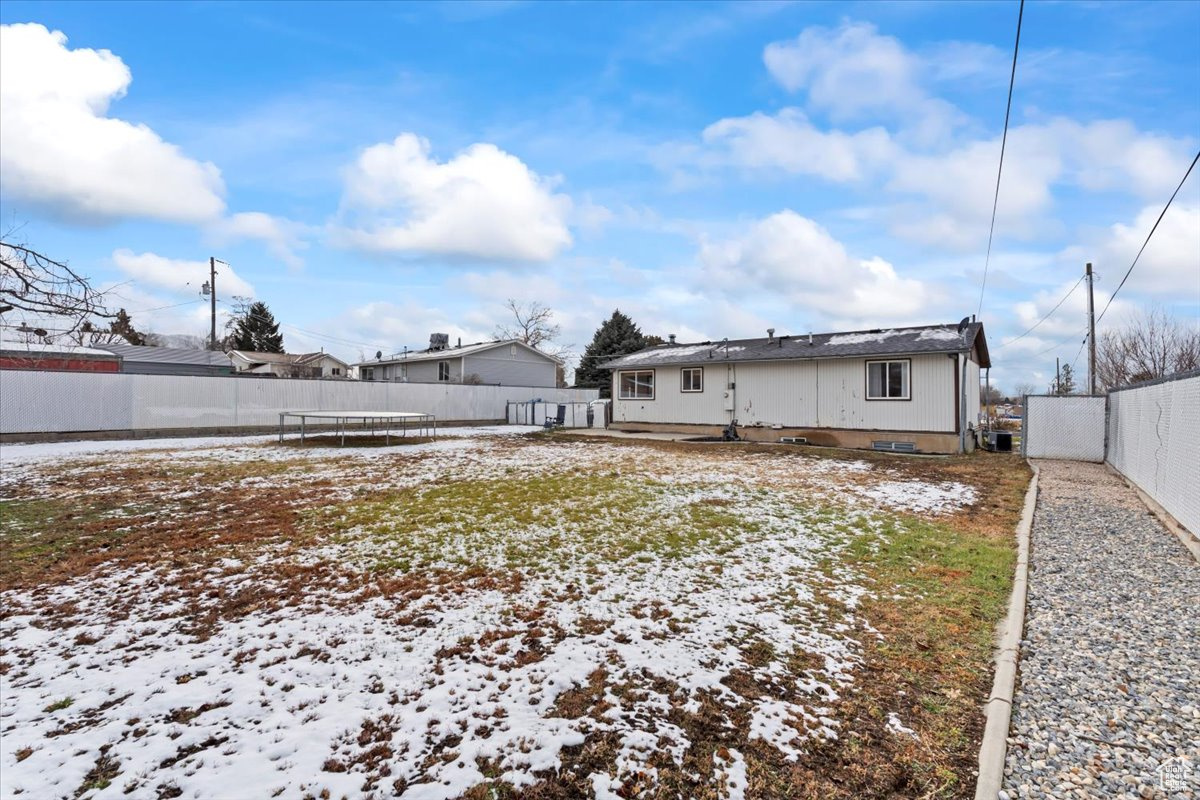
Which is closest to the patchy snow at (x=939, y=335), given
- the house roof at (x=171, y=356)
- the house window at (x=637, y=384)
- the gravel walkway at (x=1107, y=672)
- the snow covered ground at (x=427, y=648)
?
the house window at (x=637, y=384)

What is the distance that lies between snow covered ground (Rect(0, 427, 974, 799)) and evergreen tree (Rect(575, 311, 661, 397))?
30.0 metres

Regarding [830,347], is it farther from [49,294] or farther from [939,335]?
[49,294]

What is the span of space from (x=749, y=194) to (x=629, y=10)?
23.1ft

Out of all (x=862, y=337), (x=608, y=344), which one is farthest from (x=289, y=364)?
(x=862, y=337)

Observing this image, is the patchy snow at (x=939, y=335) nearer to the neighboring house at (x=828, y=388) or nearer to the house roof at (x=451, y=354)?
the neighboring house at (x=828, y=388)

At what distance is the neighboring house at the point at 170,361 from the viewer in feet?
93.9

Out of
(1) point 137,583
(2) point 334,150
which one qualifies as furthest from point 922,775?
(2) point 334,150

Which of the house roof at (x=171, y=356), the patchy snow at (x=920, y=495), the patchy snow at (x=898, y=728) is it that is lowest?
the patchy snow at (x=898, y=728)

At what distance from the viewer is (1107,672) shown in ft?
10.3

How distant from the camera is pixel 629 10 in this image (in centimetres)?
995

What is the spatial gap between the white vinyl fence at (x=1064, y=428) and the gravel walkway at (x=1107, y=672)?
31.5ft

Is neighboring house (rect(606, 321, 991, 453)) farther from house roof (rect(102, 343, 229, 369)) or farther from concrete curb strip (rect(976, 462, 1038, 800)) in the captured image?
house roof (rect(102, 343, 229, 369))

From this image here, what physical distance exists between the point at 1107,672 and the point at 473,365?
1169 inches

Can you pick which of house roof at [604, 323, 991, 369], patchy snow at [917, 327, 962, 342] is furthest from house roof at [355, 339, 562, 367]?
patchy snow at [917, 327, 962, 342]
